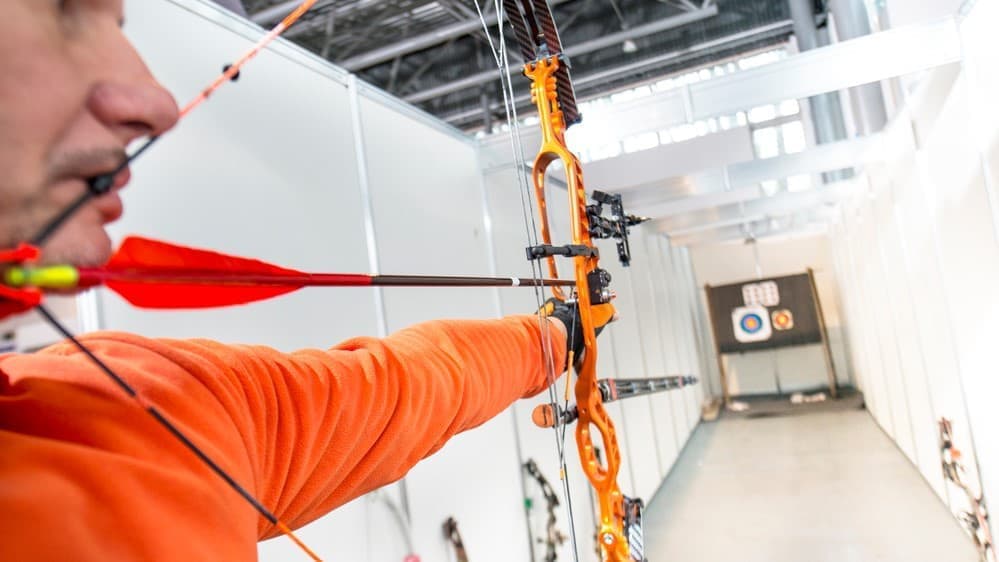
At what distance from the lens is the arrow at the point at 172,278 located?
0.26 meters

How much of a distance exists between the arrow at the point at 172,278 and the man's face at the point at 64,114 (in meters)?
0.02

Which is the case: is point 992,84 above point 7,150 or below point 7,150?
above

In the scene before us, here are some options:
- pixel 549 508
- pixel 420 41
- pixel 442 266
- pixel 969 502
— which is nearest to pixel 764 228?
pixel 420 41

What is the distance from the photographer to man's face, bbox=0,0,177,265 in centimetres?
28

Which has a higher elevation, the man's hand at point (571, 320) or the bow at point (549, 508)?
the man's hand at point (571, 320)

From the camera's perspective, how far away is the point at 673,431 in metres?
4.42

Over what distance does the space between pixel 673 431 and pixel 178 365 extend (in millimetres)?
4340

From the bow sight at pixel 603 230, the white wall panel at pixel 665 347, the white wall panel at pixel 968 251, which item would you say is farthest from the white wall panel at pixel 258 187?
the white wall panel at pixel 665 347

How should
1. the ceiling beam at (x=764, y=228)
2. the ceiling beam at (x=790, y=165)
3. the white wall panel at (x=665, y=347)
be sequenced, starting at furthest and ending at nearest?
the ceiling beam at (x=764, y=228) → the white wall panel at (x=665, y=347) → the ceiling beam at (x=790, y=165)

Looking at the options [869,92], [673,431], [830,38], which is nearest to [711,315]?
[673,431]

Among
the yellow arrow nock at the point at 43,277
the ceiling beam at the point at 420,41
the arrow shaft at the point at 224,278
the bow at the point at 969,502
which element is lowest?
the bow at the point at 969,502

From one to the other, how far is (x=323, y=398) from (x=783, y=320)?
640 centimetres

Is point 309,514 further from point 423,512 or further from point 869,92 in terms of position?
point 869,92

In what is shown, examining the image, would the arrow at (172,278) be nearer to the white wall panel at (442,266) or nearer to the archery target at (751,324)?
the white wall panel at (442,266)
